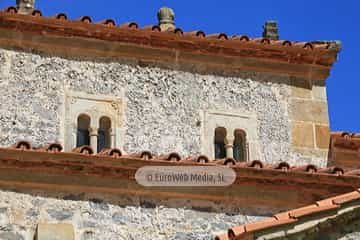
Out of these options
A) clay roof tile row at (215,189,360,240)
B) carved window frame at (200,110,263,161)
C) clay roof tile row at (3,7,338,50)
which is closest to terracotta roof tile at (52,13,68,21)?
clay roof tile row at (3,7,338,50)

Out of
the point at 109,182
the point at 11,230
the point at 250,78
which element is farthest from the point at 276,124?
the point at 11,230

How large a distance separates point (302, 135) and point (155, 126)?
6.74 ft

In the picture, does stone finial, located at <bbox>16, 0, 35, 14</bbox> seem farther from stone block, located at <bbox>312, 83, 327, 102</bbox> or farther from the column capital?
stone block, located at <bbox>312, 83, 327, 102</bbox>

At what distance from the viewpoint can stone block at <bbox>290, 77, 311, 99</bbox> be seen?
15.7m

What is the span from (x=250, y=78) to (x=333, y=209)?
17.4 ft

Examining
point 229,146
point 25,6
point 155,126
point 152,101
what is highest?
point 25,6

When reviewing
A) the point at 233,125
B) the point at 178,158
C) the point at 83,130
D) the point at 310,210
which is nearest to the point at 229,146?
the point at 233,125

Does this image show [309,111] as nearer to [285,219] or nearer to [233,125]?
[233,125]

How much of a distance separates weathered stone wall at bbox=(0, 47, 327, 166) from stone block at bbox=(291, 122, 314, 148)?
0.06 ft

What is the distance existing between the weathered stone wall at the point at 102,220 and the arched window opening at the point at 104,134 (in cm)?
231

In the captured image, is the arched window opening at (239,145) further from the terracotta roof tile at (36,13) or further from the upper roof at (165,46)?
the terracotta roof tile at (36,13)

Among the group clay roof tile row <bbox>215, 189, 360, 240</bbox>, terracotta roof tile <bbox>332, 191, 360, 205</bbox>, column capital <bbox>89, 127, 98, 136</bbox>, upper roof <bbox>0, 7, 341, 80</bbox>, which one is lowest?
clay roof tile row <bbox>215, 189, 360, 240</bbox>

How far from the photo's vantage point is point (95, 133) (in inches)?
572

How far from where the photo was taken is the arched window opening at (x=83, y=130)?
1443cm
